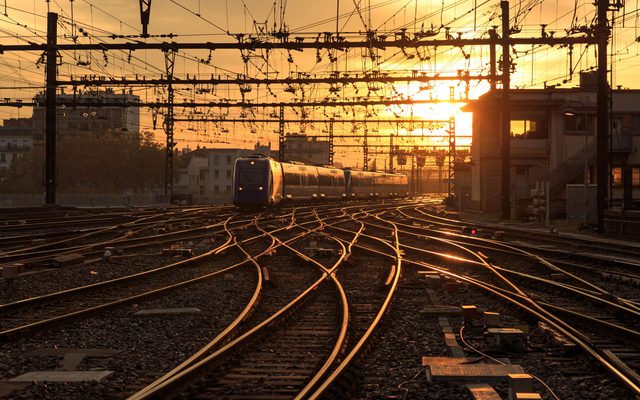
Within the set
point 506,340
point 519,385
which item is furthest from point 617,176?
point 519,385

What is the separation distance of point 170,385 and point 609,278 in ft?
35.6

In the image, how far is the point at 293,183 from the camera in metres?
50.2

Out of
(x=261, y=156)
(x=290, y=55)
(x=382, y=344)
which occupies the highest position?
(x=290, y=55)

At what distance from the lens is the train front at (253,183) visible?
41.5 m

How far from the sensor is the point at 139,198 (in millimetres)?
65312

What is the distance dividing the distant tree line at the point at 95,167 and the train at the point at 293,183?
3682 cm

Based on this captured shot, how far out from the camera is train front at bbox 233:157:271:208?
4153 centimetres

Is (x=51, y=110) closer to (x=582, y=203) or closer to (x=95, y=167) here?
(x=582, y=203)

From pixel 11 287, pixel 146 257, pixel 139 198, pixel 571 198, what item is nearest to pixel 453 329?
pixel 11 287

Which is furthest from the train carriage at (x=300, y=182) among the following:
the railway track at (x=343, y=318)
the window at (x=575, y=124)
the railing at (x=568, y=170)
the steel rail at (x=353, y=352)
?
the steel rail at (x=353, y=352)

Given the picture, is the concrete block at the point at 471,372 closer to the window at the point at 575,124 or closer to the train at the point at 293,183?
the train at the point at 293,183

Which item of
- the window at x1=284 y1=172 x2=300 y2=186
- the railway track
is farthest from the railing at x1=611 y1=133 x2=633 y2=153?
the railway track

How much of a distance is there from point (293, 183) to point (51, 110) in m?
17.4

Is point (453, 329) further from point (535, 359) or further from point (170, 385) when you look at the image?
point (170, 385)
